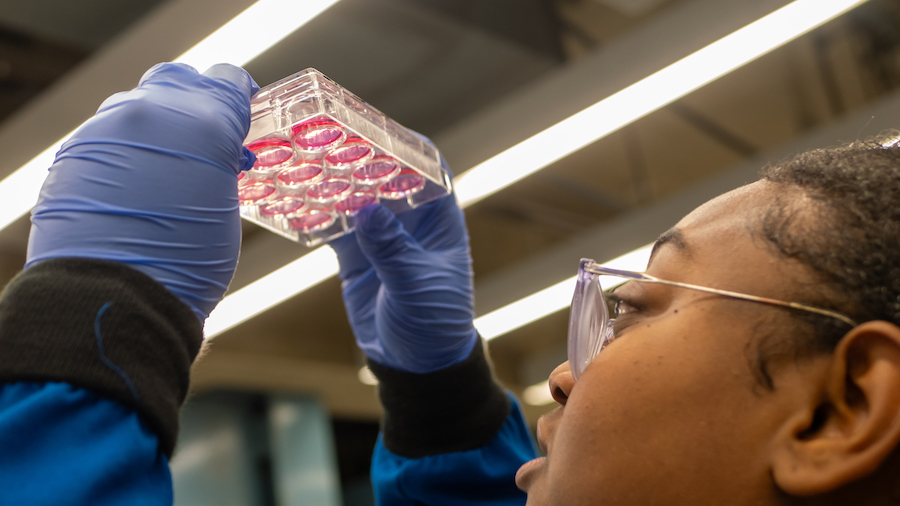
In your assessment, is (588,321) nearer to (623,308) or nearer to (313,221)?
(623,308)

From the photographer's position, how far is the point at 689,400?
963 mm

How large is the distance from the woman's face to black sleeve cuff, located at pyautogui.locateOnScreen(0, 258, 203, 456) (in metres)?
0.54

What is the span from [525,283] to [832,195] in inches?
185

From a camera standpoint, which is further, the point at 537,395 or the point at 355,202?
the point at 537,395

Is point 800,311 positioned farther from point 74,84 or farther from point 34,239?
A: point 74,84

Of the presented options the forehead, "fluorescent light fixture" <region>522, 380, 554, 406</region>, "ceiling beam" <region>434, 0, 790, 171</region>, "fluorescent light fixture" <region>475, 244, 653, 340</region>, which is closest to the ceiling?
"ceiling beam" <region>434, 0, 790, 171</region>

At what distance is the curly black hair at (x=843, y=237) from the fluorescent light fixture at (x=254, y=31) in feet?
5.96

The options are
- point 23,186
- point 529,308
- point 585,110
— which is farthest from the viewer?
point 529,308

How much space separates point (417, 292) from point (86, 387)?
2.69 ft

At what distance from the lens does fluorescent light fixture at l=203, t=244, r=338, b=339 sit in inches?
187

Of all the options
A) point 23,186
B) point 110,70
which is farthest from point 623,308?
point 23,186

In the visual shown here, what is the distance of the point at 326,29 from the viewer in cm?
384

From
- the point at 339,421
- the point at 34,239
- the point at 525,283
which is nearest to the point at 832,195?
the point at 34,239

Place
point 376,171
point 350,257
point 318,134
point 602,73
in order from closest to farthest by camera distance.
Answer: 1. point 318,134
2. point 376,171
3. point 350,257
4. point 602,73
